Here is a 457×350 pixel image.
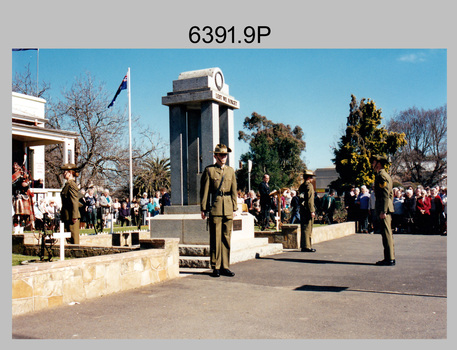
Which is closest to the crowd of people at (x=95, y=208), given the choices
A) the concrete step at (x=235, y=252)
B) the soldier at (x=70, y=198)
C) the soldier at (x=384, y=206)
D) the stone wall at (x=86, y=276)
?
the soldier at (x=70, y=198)

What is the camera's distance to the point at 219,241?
8.31 meters

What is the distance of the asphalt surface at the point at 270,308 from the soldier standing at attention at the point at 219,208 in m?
0.37

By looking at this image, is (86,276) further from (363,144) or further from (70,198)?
(363,144)

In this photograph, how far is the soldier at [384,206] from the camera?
366 inches

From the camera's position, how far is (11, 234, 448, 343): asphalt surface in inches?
192

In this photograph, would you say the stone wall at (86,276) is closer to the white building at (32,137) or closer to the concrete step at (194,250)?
the concrete step at (194,250)

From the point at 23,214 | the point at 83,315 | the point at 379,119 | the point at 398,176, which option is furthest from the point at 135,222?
the point at 398,176

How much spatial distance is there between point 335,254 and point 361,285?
408 cm

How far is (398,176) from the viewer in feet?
185

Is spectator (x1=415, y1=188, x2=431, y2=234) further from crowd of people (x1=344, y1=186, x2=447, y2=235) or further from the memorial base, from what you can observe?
the memorial base

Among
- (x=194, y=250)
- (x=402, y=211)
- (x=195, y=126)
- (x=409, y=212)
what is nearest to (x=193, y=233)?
(x=194, y=250)

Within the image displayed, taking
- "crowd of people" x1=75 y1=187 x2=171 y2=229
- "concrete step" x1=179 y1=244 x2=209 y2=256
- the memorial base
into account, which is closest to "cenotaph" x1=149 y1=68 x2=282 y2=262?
the memorial base

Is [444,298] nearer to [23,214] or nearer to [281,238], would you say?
[281,238]

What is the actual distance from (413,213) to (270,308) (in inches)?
561
